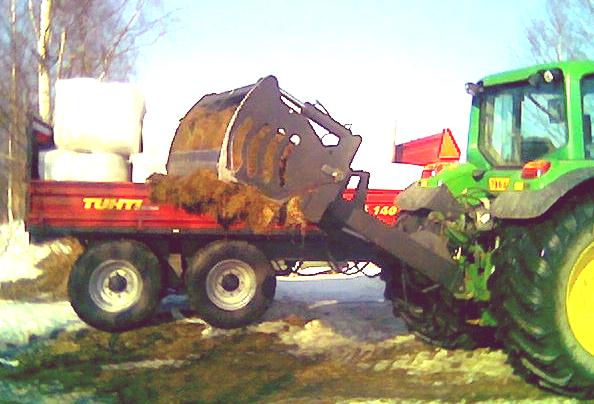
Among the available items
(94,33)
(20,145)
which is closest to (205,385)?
(20,145)

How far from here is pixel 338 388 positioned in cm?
541

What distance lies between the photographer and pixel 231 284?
26.3 feet

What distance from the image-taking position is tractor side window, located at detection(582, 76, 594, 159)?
5449 mm

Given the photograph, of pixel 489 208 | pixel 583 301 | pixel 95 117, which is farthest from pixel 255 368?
pixel 95 117

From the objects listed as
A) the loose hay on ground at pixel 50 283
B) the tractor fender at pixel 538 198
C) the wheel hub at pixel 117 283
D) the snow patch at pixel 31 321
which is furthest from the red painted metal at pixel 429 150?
the snow patch at pixel 31 321

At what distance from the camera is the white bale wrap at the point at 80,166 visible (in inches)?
333

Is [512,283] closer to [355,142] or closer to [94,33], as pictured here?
[355,142]

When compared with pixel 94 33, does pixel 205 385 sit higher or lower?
lower

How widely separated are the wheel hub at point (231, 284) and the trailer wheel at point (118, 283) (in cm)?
56

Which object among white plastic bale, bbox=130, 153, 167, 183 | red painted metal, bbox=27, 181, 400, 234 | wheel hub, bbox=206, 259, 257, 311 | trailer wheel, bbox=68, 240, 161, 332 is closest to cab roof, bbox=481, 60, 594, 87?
red painted metal, bbox=27, 181, 400, 234

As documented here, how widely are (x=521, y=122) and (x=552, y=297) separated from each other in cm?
163

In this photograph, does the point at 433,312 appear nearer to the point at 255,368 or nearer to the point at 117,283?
the point at 255,368

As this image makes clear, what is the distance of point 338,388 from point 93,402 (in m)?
1.66

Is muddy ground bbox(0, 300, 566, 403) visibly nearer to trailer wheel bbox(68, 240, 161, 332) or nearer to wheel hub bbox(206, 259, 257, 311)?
trailer wheel bbox(68, 240, 161, 332)
